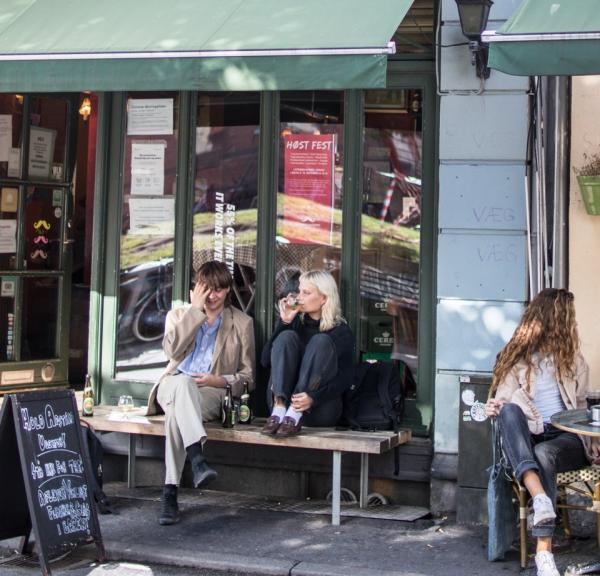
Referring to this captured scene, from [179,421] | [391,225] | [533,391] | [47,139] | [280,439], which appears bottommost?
[280,439]

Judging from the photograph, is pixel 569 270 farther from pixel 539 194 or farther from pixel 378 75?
pixel 378 75

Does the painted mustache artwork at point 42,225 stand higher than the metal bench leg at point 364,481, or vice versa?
the painted mustache artwork at point 42,225

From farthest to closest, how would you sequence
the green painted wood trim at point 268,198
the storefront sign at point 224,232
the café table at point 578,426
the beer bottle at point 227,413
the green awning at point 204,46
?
the storefront sign at point 224,232, the green painted wood trim at point 268,198, the beer bottle at point 227,413, the green awning at point 204,46, the café table at point 578,426

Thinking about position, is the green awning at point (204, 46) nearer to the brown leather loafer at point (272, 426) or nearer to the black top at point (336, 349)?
the black top at point (336, 349)

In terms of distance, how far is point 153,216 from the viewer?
802cm

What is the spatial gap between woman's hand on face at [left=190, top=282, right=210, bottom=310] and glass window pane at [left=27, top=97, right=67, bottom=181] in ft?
7.71

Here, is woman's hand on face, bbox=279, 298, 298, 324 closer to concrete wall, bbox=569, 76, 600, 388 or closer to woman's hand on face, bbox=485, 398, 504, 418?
woman's hand on face, bbox=485, 398, 504, 418

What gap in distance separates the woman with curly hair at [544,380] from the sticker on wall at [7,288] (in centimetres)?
445

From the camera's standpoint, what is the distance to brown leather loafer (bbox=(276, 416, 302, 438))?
685cm

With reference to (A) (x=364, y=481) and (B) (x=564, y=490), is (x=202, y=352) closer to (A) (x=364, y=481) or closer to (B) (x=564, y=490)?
(A) (x=364, y=481)

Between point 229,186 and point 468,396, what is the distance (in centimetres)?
244

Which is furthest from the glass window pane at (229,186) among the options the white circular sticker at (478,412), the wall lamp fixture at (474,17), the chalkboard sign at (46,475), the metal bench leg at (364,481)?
the chalkboard sign at (46,475)

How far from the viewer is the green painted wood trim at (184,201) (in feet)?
26.0

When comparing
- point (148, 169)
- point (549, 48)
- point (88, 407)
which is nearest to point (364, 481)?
point (88, 407)
